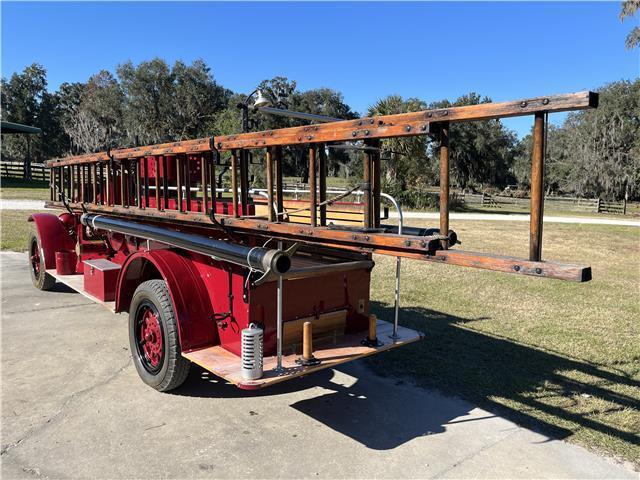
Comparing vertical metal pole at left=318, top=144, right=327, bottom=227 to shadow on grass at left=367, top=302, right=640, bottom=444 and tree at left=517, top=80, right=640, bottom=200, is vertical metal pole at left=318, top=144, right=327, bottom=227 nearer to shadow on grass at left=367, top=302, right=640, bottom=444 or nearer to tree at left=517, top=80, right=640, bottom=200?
shadow on grass at left=367, top=302, right=640, bottom=444

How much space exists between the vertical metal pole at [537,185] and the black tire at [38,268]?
6829mm

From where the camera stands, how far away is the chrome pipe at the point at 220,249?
3016mm

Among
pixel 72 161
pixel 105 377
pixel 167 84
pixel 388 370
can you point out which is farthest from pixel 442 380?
pixel 167 84

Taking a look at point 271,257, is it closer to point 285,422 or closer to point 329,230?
point 329,230

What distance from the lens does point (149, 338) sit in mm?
4258

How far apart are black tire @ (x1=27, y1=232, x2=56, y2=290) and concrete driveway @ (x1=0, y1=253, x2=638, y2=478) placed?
269cm

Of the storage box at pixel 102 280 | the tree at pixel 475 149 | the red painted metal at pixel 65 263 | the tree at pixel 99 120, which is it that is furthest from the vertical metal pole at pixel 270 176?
the tree at pixel 99 120

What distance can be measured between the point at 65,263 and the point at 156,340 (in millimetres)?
3315

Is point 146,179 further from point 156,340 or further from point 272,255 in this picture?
point 272,255

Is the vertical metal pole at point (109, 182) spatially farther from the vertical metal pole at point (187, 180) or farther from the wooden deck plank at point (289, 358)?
the wooden deck plank at point (289, 358)

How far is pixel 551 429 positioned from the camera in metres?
3.69

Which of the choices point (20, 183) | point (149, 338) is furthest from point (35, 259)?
point (20, 183)

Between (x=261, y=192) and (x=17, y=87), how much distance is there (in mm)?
63250

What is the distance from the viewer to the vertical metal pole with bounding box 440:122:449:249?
2439 millimetres
